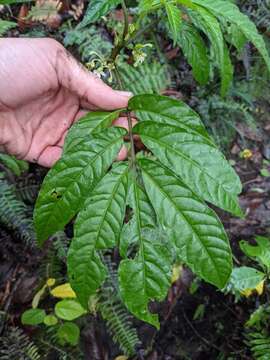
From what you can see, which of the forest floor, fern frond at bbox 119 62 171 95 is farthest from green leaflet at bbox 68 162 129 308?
fern frond at bbox 119 62 171 95

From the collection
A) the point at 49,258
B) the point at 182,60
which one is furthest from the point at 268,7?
the point at 49,258

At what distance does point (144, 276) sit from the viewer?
1.13m

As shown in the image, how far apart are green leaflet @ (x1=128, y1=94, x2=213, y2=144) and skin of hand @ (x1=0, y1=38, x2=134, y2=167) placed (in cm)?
29

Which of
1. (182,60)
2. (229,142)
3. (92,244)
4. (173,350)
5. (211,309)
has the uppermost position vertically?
(92,244)

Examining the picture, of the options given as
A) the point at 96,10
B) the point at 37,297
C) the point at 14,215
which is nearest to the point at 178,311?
the point at 37,297

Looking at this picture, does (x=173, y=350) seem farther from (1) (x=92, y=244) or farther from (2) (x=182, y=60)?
(2) (x=182, y=60)

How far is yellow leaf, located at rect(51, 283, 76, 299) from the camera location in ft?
8.07

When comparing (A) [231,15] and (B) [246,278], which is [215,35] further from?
(B) [246,278]

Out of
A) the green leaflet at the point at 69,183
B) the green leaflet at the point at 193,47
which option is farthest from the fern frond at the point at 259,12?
the green leaflet at the point at 69,183

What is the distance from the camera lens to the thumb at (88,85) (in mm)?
1594

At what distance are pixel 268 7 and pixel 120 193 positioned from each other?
2906mm

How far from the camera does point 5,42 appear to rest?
68.2 inches

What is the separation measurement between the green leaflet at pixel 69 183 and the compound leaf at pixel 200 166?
0.17 metres

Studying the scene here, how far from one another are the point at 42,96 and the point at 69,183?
868 millimetres
